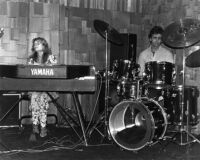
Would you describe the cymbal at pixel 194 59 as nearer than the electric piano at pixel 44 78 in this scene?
No

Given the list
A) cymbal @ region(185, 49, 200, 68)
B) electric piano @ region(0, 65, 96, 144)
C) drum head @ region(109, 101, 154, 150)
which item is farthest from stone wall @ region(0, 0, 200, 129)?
electric piano @ region(0, 65, 96, 144)

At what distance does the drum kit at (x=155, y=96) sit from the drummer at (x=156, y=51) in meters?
0.81

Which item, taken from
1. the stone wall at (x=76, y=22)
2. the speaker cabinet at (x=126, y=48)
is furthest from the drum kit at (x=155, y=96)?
the speaker cabinet at (x=126, y=48)

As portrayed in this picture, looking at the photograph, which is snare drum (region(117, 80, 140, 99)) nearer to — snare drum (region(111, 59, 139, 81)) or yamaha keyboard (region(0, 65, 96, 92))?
snare drum (region(111, 59, 139, 81))

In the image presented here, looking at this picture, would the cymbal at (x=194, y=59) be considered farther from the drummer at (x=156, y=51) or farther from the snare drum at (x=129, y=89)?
the drummer at (x=156, y=51)

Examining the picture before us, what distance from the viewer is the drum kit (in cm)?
447

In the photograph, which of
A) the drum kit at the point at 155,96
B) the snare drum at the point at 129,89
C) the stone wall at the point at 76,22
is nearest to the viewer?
the drum kit at the point at 155,96

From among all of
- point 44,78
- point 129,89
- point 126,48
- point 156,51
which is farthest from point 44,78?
point 126,48

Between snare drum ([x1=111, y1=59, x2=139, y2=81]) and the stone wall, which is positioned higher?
the stone wall

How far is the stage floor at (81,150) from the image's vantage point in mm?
4004

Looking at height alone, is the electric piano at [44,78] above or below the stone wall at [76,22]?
below

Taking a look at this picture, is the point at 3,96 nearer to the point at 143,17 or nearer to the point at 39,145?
the point at 39,145

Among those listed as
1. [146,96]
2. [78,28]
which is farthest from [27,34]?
[146,96]

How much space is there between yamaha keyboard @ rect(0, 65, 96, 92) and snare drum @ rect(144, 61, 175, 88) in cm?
107
